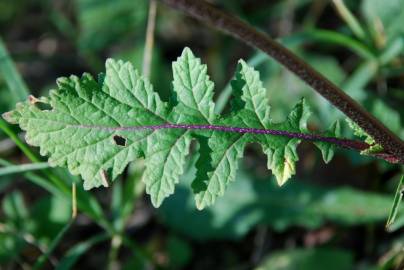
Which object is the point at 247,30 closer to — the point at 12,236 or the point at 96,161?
the point at 96,161

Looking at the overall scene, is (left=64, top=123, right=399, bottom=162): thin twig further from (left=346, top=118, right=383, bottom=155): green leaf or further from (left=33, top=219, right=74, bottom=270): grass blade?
(left=33, top=219, right=74, bottom=270): grass blade

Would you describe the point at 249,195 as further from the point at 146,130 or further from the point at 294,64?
the point at 294,64

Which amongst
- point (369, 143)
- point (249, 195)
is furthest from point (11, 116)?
point (249, 195)

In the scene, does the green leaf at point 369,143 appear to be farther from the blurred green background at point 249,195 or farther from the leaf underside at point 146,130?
the blurred green background at point 249,195

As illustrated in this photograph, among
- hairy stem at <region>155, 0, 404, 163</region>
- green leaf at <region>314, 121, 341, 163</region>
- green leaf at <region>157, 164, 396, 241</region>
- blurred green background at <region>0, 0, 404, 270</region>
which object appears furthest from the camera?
green leaf at <region>157, 164, 396, 241</region>

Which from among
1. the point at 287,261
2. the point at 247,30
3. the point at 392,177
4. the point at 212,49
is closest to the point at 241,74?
the point at 247,30

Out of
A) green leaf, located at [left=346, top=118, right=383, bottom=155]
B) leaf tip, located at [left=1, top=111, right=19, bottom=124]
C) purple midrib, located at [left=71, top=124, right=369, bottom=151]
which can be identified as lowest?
green leaf, located at [left=346, top=118, right=383, bottom=155]

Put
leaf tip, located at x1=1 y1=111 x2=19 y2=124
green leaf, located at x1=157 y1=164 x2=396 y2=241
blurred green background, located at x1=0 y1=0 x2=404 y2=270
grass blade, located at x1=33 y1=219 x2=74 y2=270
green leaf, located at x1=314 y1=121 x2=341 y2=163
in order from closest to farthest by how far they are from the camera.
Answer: leaf tip, located at x1=1 y1=111 x2=19 y2=124
green leaf, located at x1=314 y1=121 x2=341 y2=163
grass blade, located at x1=33 y1=219 x2=74 y2=270
blurred green background, located at x1=0 y1=0 x2=404 y2=270
green leaf, located at x1=157 y1=164 x2=396 y2=241

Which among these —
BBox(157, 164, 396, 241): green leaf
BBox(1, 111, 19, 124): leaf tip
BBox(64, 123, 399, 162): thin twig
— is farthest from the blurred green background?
BBox(64, 123, 399, 162): thin twig
